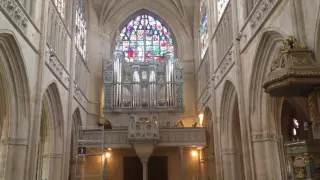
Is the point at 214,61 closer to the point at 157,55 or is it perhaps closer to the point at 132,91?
the point at 132,91

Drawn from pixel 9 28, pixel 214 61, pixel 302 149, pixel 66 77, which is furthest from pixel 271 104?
pixel 66 77

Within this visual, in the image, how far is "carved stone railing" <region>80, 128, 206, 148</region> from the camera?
20.0 metres

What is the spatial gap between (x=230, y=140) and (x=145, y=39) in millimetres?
12692

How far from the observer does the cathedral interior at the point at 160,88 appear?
31.6 ft

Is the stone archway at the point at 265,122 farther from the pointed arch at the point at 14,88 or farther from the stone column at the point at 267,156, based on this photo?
the pointed arch at the point at 14,88

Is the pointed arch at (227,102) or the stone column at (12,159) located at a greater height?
the pointed arch at (227,102)

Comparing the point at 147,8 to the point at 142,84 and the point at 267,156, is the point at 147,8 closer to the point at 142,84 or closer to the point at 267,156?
the point at 142,84

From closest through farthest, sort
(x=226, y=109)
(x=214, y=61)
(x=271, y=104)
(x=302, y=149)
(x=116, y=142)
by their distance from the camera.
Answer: (x=302, y=149)
(x=271, y=104)
(x=226, y=109)
(x=214, y=61)
(x=116, y=142)

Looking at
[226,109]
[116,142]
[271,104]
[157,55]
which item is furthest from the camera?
[157,55]

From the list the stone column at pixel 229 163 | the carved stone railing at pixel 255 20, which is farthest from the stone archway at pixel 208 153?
the carved stone railing at pixel 255 20

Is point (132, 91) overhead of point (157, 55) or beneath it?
beneath

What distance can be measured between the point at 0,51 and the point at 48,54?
11.6ft

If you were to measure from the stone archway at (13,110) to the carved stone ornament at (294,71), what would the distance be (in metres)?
7.87

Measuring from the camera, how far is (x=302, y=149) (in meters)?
7.13
